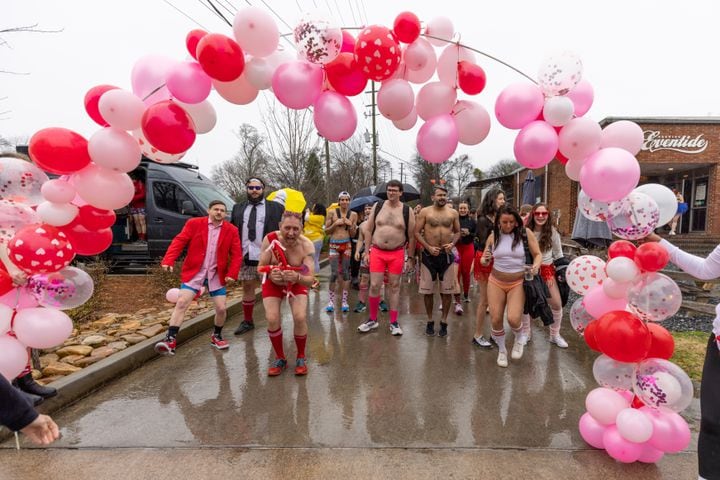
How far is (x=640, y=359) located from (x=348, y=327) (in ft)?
12.2

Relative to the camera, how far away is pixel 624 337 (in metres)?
2.43

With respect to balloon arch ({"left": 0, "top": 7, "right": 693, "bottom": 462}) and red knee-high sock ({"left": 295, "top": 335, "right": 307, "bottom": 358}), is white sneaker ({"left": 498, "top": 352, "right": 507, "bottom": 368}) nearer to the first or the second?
balloon arch ({"left": 0, "top": 7, "right": 693, "bottom": 462})

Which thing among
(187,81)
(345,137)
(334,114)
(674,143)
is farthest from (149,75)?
(674,143)

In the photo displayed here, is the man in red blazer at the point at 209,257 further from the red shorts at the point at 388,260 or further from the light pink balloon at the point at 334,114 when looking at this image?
the light pink balloon at the point at 334,114

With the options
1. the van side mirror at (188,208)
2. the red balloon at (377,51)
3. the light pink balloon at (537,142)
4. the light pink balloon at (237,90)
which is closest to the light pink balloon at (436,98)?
the red balloon at (377,51)

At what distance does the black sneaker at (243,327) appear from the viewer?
5.37 metres

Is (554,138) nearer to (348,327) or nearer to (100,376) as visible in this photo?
(348,327)

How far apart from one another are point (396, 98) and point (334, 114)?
0.50 meters

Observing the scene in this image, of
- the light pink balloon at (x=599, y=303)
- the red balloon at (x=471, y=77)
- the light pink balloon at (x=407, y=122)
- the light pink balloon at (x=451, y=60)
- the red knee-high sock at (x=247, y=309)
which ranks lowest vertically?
the red knee-high sock at (x=247, y=309)

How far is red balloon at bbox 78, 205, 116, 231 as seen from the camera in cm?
282

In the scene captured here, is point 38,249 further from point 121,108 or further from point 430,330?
point 430,330

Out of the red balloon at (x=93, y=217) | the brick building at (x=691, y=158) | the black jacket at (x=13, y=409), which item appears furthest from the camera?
the brick building at (x=691, y=158)

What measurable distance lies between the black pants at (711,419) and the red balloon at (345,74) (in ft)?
8.98

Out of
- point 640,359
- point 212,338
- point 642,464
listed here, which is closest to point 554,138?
point 640,359
